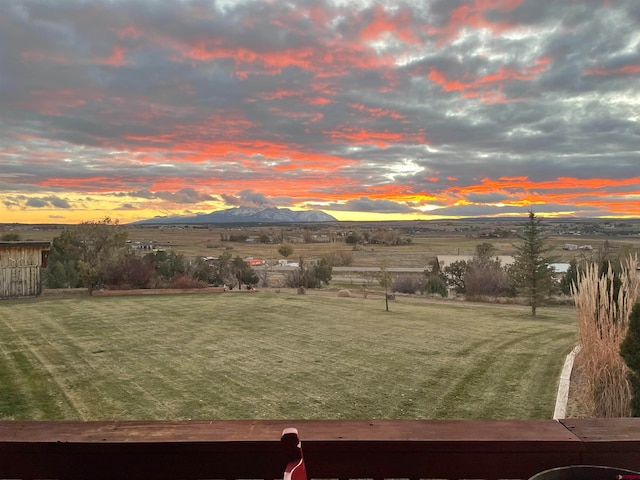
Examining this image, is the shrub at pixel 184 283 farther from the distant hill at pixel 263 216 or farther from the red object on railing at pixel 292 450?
the distant hill at pixel 263 216

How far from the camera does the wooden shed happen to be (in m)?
12.9

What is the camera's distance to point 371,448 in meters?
0.99

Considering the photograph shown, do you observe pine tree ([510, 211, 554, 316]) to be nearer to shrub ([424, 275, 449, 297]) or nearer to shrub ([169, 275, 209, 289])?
shrub ([424, 275, 449, 297])

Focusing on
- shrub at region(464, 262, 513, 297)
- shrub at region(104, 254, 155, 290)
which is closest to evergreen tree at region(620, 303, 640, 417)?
shrub at region(464, 262, 513, 297)

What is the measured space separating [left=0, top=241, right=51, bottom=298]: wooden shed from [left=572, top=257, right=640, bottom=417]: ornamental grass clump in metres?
14.4

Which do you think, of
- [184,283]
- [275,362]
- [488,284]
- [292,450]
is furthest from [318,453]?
[488,284]

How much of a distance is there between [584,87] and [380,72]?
3.96 metres

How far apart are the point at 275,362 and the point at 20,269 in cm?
1059

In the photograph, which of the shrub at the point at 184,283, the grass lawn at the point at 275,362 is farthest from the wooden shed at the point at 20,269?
the shrub at the point at 184,283

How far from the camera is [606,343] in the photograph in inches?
167

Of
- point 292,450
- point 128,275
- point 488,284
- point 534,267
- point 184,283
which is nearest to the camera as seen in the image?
point 292,450

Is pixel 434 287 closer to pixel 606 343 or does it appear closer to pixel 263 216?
pixel 606 343

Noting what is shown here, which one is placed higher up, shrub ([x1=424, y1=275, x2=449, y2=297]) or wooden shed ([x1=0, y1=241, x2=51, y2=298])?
wooden shed ([x1=0, y1=241, x2=51, y2=298])

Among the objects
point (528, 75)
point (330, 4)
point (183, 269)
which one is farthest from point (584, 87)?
point (183, 269)
